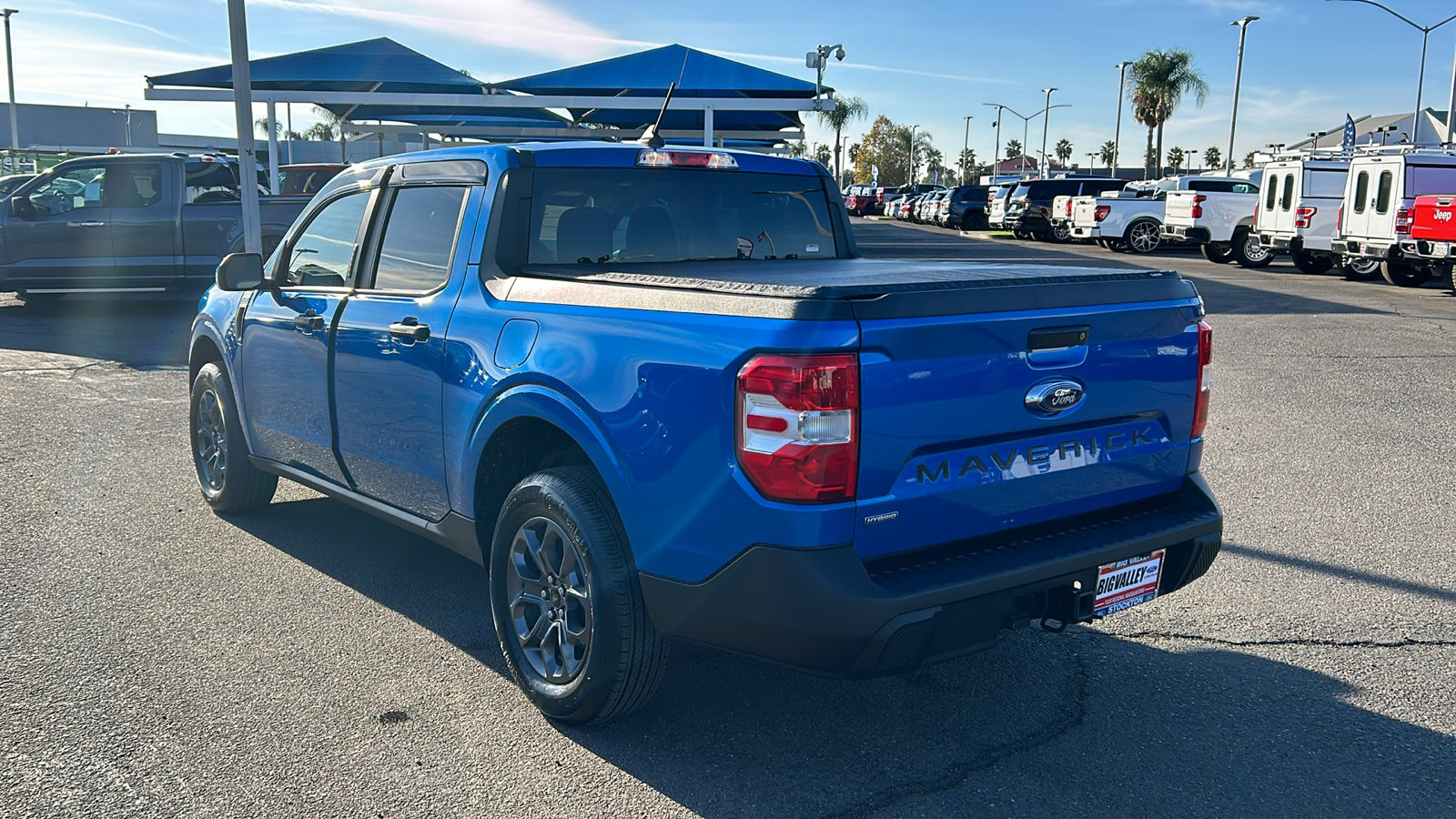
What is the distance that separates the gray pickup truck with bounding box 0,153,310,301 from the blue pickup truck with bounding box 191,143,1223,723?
11.3m

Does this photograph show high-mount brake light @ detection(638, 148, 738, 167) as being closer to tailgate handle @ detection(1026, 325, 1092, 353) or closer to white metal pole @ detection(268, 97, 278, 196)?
tailgate handle @ detection(1026, 325, 1092, 353)

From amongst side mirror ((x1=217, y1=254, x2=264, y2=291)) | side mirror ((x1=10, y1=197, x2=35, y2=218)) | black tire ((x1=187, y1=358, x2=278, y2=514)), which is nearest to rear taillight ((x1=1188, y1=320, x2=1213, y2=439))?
side mirror ((x1=217, y1=254, x2=264, y2=291))

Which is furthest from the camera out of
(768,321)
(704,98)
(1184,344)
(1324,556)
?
(704,98)

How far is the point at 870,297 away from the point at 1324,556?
11.3ft

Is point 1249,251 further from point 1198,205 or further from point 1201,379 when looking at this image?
point 1201,379

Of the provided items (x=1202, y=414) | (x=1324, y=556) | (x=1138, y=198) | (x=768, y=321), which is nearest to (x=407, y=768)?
(x=768, y=321)

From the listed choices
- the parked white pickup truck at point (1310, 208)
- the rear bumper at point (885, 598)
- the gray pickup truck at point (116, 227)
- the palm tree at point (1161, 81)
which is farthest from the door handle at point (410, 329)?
the palm tree at point (1161, 81)

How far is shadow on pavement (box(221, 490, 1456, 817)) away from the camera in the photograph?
3.27m

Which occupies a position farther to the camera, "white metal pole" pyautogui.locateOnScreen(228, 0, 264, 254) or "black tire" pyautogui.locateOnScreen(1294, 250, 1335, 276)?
"black tire" pyautogui.locateOnScreen(1294, 250, 1335, 276)

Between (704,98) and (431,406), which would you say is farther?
(704,98)

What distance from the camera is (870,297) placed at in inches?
117

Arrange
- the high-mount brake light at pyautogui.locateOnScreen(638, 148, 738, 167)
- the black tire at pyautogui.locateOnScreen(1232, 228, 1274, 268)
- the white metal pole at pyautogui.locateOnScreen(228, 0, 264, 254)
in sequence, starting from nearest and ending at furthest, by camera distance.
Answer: the high-mount brake light at pyautogui.locateOnScreen(638, 148, 738, 167) → the white metal pole at pyautogui.locateOnScreen(228, 0, 264, 254) → the black tire at pyautogui.locateOnScreen(1232, 228, 1274, 268)

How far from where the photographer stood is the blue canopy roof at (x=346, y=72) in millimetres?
20688

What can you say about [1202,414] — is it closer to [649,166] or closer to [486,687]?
[649,166]
